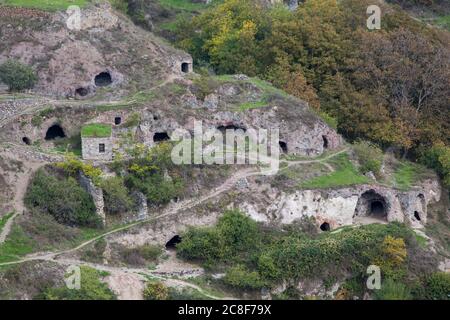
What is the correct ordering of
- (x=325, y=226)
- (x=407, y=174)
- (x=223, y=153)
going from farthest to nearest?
(x=407, y=174) → (x=223, y=153) → (x=325, y=226)

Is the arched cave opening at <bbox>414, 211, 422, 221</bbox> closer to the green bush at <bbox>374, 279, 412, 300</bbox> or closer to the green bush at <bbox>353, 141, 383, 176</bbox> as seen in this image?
the green bush at <bbox>353, 141, 383, 176</bbox>

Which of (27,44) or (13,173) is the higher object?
(27,44)

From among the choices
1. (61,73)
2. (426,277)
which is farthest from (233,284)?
(61,73)

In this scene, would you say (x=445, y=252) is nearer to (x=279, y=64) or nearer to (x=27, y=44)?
(x=279, y=64)

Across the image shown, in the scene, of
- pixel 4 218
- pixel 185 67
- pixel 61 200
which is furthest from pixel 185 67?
pixel 4 218

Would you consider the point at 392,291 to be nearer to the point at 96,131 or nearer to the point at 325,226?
the point at 325,226

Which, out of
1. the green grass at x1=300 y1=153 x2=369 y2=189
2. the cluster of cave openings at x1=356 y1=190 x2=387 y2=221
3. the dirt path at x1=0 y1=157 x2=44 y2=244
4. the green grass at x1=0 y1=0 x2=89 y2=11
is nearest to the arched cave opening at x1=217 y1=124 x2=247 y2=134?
the green grass at x1=300 y1=153 x2=369 y2=189
